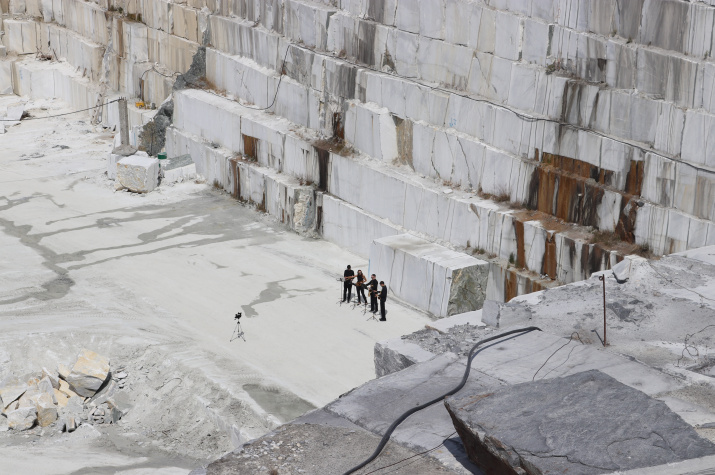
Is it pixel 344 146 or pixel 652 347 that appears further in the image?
pixel 344 146

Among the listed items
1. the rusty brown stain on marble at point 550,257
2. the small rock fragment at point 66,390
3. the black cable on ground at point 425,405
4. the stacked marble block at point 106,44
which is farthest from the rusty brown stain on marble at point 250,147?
the black cable on ground at point 425,405

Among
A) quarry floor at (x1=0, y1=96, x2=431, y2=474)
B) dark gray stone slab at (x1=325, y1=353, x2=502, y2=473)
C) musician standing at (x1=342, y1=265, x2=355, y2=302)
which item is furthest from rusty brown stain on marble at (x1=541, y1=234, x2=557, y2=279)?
dark gray stone slab at (x1=325, y1=353, x2=502, y2=473)

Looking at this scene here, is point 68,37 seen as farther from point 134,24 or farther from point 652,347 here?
point 652,347

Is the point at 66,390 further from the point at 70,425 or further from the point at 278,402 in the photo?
the point at 278,402

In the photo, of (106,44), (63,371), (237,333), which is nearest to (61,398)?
(63,371)

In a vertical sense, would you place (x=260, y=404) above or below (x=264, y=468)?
below

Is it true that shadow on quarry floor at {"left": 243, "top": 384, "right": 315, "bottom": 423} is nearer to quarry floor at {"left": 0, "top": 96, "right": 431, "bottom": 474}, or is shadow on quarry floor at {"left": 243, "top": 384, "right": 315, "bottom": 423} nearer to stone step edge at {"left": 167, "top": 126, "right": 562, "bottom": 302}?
quarry floor at {"left": 0, "top": 96, "right": 431, "bottom": 474}

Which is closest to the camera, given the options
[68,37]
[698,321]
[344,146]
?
[698,321]

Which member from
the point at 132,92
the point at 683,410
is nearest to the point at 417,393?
the point at 683,410
